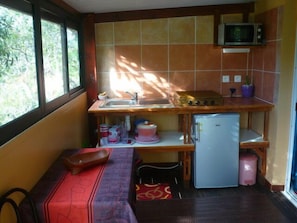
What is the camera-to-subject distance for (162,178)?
360cm

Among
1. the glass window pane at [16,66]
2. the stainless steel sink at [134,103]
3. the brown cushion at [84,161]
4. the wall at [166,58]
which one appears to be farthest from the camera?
the wall at [166,58]

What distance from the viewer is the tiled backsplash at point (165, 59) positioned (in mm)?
3598

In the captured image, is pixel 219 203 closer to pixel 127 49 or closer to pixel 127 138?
pixel 127 138

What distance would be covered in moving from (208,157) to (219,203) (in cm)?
47

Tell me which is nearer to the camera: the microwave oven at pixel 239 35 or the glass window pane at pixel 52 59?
the glass window pane at pixel 52 59

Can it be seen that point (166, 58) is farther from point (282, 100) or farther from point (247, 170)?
point (247, 170)

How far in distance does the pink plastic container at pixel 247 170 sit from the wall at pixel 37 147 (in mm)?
1750

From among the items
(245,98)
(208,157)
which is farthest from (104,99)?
(245,98)

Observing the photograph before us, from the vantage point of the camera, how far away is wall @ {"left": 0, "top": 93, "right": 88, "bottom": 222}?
1.61 metres

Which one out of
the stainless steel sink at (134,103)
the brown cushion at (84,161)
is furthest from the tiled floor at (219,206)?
the stainless steel sink at (134,103)

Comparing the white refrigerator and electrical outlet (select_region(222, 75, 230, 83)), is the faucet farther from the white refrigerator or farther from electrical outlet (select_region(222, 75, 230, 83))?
electrical outlet (select_region(222, 75, 230, 83))

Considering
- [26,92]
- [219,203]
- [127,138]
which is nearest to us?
[26,92]

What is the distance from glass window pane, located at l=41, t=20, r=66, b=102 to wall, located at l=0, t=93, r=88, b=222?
0.17 m

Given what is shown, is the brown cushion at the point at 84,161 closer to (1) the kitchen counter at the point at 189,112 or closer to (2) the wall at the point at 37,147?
(2) the wall at the point at 37,147
